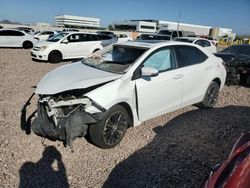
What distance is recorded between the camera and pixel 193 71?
5.24 m

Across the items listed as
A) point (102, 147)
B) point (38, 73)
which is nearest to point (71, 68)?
point (102, 147)

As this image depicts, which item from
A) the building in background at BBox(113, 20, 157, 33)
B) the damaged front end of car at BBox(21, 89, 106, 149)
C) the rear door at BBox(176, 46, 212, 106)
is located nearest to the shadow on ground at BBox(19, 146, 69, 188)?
the damaged front end of car at BBox(21, 89, 106, 149)

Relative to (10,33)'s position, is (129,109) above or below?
above

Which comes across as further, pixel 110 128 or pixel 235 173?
pixel 110 128

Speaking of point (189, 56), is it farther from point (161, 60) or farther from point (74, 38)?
point (74, 38)

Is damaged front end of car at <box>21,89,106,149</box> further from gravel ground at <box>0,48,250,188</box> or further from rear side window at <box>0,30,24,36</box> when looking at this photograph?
rear side window at <box>0,30,24,36</box>


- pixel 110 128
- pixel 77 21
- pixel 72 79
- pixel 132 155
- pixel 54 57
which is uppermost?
pixel 72 79

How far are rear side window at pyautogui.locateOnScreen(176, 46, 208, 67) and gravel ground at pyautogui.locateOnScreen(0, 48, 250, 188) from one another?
1190 mm

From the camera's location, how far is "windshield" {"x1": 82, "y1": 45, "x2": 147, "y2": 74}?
14.9ft

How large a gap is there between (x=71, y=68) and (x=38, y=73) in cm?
535

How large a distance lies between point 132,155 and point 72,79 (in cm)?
150

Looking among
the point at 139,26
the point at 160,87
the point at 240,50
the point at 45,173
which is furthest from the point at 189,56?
the point at 139,26

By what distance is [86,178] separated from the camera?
3.47m

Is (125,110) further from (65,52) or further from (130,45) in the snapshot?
(65,52)
